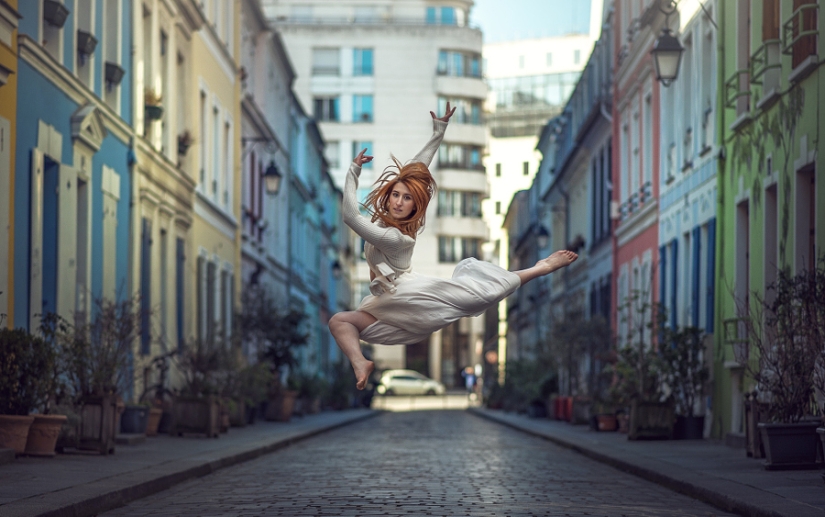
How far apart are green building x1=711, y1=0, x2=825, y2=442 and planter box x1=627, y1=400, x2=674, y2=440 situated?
86 cm

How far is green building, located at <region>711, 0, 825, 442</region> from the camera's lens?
17500 millimetres

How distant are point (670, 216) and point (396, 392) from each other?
52639mm

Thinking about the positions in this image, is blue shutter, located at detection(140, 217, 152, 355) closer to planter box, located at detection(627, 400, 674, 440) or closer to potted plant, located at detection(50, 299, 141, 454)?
potted plant, located at detection(50, 299, 141, 454)

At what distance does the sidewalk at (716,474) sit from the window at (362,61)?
68891mm

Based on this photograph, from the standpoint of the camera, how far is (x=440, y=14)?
308ft

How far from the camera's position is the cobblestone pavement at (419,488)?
11.4 metres

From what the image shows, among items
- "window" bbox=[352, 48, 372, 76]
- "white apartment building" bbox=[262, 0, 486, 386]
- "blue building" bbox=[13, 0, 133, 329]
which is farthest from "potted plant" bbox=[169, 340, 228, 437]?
"window" bbox=[352, 48, 372, 76]

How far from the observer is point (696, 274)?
993 inches

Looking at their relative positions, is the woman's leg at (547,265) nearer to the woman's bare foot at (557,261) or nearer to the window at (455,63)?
the woman's bare foot at (557,261)

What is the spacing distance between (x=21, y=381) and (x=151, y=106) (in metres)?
11.8

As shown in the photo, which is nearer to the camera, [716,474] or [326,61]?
[716,474]

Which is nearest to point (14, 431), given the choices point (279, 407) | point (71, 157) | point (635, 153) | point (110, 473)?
point (110, 473)

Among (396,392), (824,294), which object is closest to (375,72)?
(396,392)

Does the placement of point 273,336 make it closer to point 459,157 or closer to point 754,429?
point 754,429
